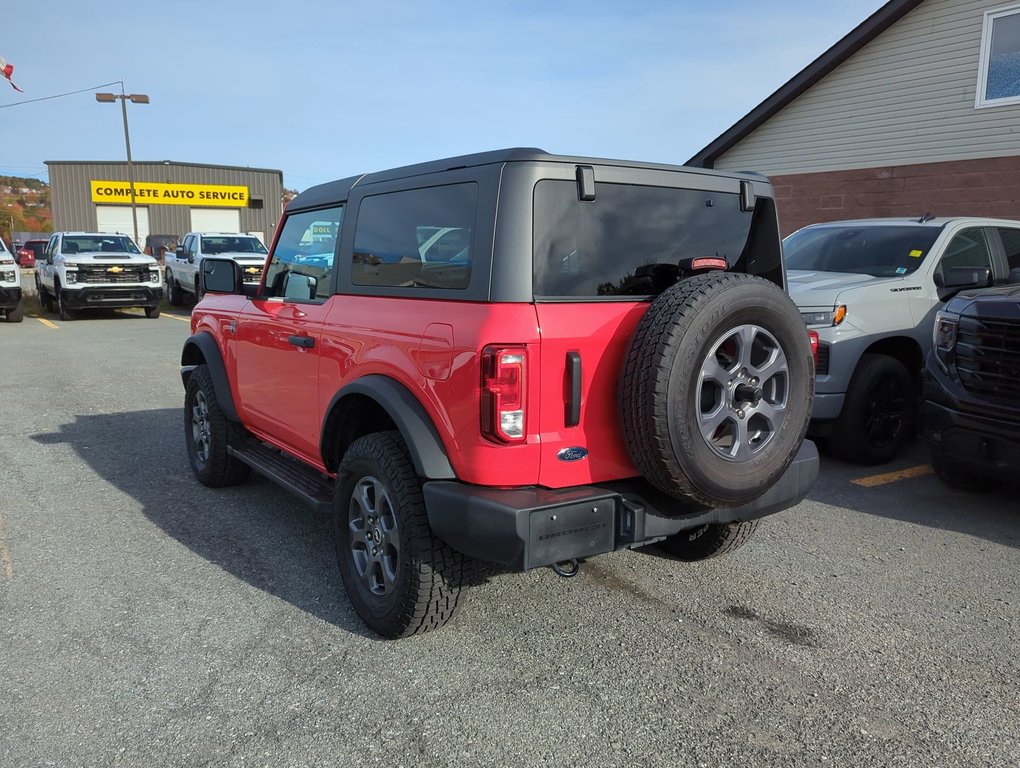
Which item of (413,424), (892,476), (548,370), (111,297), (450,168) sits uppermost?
(450,168)

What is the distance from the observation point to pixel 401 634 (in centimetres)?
319

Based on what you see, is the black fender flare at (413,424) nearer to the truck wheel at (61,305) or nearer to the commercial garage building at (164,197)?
the truck wheel at (61,305)

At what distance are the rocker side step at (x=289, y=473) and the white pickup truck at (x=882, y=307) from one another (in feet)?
11.9

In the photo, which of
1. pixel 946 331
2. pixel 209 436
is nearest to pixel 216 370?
pixel 209 436

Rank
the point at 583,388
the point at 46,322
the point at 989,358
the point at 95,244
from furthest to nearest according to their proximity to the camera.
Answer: the point at 95,244, the point at 46,322, the point at 989,358, the point at 583,388

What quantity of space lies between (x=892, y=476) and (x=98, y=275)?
16509mm

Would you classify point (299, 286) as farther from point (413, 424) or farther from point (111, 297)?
point (111, 297)

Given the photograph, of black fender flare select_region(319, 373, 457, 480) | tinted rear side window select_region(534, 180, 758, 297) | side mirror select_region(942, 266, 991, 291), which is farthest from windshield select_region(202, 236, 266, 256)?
tinted rear side window select_region(534, 180, 758, 297)

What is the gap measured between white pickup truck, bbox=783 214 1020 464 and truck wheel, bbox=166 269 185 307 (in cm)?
1869

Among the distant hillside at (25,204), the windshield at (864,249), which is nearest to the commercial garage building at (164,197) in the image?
the distant hillside at (25,204)

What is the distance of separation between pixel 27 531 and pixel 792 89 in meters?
13.6

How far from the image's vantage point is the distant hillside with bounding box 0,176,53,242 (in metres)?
85.4

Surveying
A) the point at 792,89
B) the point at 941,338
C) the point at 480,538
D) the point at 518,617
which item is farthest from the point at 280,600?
the point at 792,89

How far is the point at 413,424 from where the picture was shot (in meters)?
3.00
